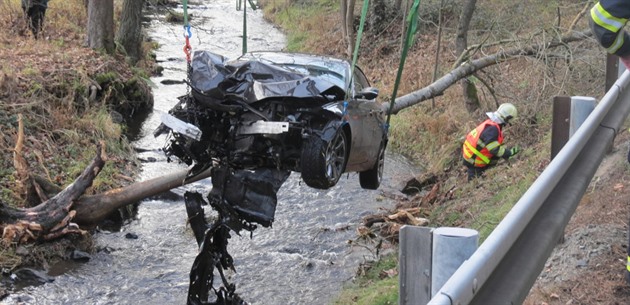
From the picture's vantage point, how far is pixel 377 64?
23906mm

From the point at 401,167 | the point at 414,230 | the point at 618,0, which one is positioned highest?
the point at 618,0

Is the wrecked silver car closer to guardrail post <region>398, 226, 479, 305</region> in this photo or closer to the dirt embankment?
the dirt embankment

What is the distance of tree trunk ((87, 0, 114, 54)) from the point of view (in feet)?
62.5

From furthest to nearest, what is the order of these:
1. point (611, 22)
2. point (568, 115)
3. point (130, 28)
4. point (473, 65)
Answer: point (130, 28) → point (473, 65) → point (568, 115) → point (611, 22)

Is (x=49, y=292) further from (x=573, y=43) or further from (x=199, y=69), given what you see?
(x=573, y=43)

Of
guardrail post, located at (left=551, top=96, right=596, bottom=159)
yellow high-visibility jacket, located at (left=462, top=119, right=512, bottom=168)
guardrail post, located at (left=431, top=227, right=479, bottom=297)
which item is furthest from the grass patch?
guardrail post, located at (left=431, top=227, right=479, bottom=297)

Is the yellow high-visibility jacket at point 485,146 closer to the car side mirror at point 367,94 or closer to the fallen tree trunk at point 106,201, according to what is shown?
the car side mirror at point 367,94

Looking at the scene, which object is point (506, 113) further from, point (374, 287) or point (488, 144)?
point (374, 287)

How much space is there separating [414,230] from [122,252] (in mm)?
10076

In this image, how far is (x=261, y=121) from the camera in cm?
770

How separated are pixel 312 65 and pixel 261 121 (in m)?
2.01

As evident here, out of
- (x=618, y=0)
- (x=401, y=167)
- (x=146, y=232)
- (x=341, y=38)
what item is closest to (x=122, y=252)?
(x=146, y=232)

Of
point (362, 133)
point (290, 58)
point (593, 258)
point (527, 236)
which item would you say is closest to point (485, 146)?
point (362, 133)

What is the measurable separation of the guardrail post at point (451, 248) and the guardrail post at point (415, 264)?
0.28ft
